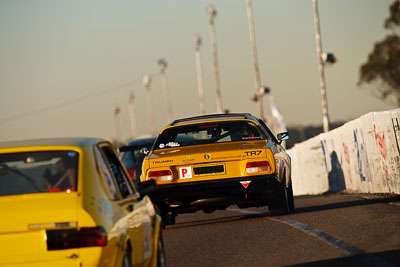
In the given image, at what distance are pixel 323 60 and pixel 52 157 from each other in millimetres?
34212

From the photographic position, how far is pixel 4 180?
6754mm

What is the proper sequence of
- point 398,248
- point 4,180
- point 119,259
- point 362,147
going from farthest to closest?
1. point 362,147
2. point 398,248
3. point 4,180
4. point 119,259

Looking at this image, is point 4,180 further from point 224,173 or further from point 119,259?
point 224,173

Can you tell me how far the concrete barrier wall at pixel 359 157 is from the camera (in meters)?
16.4

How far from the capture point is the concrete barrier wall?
16.4 metres

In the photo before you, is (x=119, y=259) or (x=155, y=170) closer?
(x=119, y=259)

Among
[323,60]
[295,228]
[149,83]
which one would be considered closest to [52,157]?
[295,228]

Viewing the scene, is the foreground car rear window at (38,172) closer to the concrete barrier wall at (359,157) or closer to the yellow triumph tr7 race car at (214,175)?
the yellow triumph tr7 race car at (214,175)

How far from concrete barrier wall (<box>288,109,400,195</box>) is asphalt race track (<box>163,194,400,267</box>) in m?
1.00

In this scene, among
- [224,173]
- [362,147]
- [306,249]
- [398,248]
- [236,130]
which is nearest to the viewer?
[398,248]

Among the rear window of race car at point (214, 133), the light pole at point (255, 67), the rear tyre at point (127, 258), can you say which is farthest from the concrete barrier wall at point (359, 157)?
the light pole at point (255, 67)

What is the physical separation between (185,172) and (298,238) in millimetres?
2746

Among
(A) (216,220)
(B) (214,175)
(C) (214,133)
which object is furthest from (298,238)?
(A) (216,220)

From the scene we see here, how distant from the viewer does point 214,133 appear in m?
14.5
